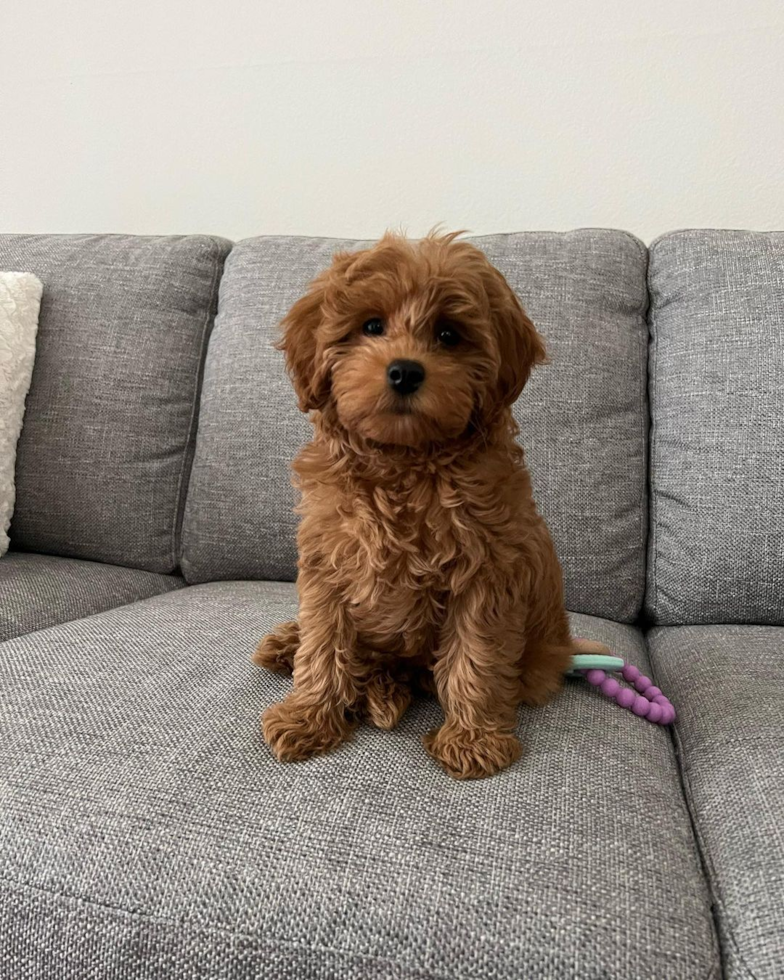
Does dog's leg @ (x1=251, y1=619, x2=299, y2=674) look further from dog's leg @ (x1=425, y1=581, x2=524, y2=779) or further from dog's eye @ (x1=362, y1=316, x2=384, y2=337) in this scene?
dog's eye @ (x1=362, y1=316, x2=384, y2=337)

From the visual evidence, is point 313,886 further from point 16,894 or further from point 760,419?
point 760,419

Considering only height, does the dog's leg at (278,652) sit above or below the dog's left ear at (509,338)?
below

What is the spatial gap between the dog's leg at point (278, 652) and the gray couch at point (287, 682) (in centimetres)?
4

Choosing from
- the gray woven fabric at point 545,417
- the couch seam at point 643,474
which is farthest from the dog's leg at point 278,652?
the couch seam at point 643,474

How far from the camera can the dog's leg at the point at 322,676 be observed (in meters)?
1.05

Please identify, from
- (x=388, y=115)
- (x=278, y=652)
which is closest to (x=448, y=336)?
(x=278, y=652)

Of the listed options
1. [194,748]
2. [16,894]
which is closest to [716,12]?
[194,748]

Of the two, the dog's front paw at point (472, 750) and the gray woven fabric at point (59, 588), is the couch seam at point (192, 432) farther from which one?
the dog's front paw at point (472, 750)

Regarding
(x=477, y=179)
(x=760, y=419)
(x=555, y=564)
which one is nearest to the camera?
(x=555, y=564)

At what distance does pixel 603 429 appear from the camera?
172cm

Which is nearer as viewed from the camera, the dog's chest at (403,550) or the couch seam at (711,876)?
the couch seam at (711,876)

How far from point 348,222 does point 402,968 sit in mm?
2074

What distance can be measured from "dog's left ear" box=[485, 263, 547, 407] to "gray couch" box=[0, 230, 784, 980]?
0.50m

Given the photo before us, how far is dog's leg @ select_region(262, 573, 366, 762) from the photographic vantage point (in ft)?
3.44
